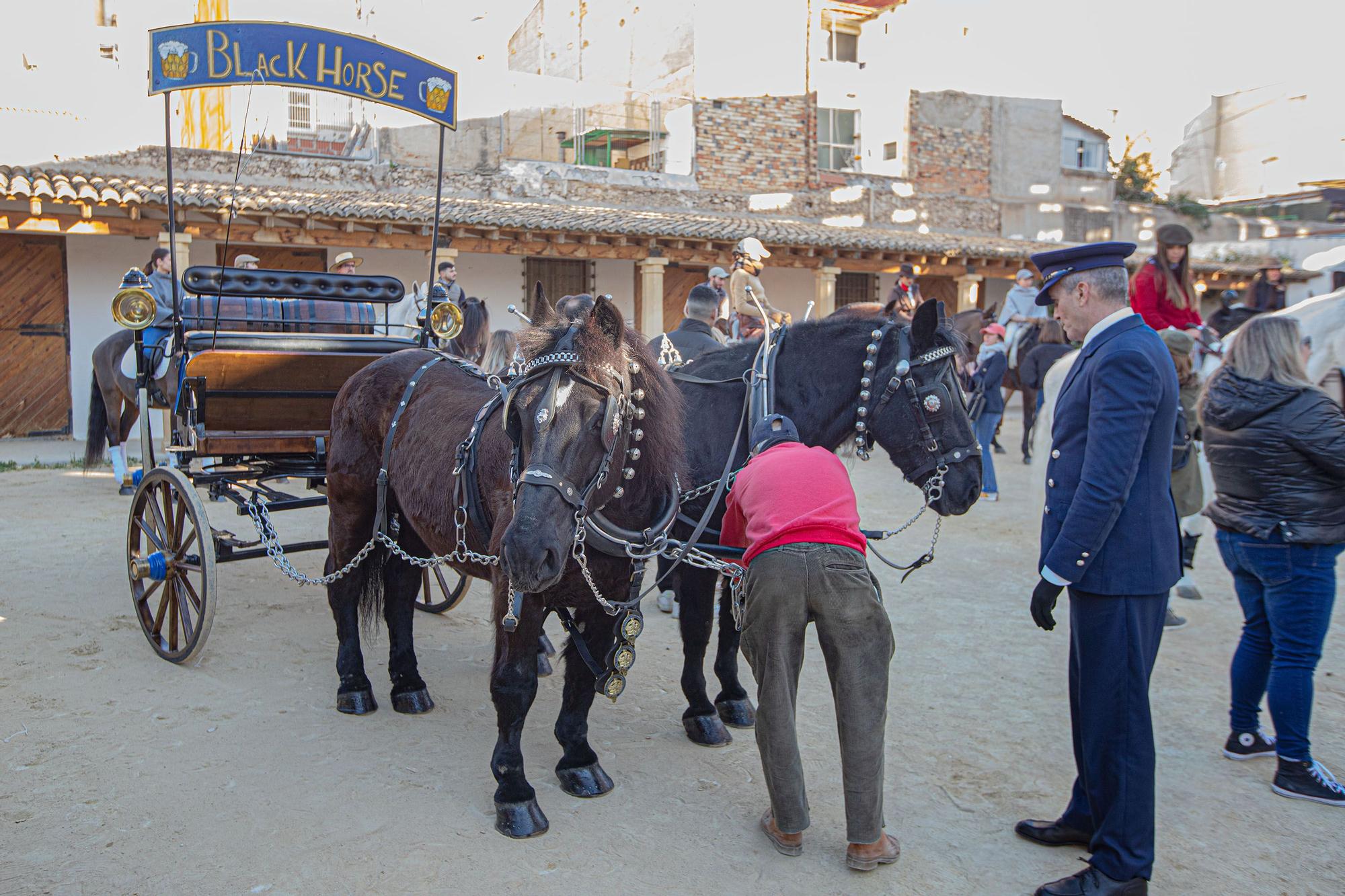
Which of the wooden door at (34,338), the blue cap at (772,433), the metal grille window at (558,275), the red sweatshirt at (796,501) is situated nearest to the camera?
the red sweatshirt at (796,501)

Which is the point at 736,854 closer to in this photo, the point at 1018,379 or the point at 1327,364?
the point at 1327,364

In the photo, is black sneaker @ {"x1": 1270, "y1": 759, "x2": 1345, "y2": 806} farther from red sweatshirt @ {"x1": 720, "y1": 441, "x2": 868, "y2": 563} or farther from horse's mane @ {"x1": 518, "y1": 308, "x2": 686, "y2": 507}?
horse's mane @ {"x1": 518, "y1": 308, "x2": 686, "y2": 507}

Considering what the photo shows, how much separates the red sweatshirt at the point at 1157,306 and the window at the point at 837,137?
67.7 ft

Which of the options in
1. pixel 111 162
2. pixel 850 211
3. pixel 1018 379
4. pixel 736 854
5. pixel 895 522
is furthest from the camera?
pixel 850 211

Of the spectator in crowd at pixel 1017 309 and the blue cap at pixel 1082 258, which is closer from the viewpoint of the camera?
the blue cap at pixel 1082 258

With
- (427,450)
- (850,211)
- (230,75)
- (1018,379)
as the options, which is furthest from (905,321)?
(850,211)

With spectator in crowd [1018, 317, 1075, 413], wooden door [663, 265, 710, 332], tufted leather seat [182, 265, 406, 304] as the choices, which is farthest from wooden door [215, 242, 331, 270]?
spectator in crowd [1018, 317, 1075, 413]

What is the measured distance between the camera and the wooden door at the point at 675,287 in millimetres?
20562

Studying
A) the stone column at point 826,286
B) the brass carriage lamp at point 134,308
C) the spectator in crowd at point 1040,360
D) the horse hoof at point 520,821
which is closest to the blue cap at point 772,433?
the horse hoof at point 520,821

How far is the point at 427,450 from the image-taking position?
12.8 feet

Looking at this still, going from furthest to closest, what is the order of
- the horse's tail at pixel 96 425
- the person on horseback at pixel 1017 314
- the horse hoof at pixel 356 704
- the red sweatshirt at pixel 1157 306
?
the person on horseback at pixel 1017 314 → the horse's tail at pixel 96 425 → the red sweatshirt at pixel 1157 306 → the horse hoof at pixel 356 704

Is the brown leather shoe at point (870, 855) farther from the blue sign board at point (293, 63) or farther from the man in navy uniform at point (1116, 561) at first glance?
the blue sign board at point (293, 63)

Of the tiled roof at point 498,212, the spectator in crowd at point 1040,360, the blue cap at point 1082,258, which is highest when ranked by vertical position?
the tiled roof at point 498,212

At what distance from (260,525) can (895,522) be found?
5934 millimetres
